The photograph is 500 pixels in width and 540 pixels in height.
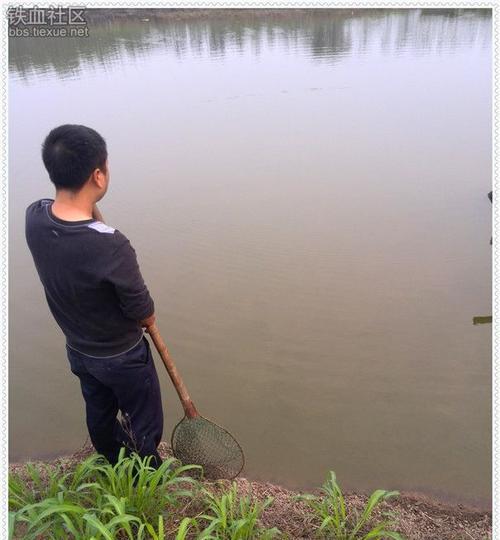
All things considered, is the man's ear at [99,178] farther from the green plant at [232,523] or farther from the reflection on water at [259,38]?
the reflection on water at [259,38]

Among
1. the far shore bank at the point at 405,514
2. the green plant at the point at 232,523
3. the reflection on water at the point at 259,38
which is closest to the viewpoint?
the green plant at the point at 232,523

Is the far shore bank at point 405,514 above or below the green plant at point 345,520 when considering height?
below

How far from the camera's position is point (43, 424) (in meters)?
2.34

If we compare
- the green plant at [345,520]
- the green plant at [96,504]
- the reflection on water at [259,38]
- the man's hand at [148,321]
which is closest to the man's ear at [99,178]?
the man's hand at [148,321]

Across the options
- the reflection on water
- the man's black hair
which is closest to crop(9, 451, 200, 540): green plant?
the man's black hair

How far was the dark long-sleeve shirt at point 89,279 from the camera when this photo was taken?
1.26 m

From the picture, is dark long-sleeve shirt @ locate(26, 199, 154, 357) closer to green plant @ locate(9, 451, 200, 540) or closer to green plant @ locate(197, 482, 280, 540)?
green plant @ locate(9, 451, 200, 540)

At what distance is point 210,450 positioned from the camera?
6.29 feet

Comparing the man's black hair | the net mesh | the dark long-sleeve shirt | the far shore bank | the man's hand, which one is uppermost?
the man's black hair

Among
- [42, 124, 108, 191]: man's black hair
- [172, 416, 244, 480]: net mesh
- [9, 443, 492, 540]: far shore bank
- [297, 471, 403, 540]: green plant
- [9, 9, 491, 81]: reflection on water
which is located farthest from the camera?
[9, 9, 491, 81]: reflection on water

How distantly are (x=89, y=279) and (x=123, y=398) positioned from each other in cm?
48

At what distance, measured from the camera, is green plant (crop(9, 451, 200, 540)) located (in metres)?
1.26

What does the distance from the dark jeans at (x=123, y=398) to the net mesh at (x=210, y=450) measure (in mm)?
140

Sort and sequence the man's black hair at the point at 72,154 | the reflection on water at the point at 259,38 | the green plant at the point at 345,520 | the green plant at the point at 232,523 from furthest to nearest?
the reflection on water at the point at 259,38 < the green plant at the point at 345,520 < the green plant at the point at 232,523 < the man's black hair at the point at 72,154
